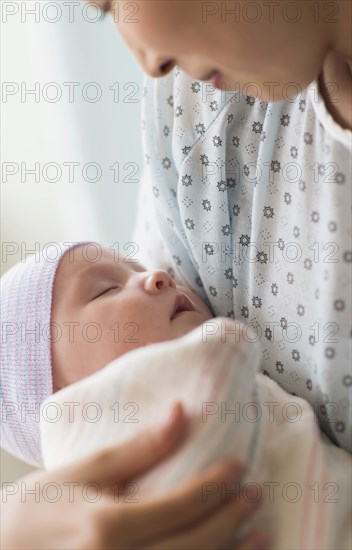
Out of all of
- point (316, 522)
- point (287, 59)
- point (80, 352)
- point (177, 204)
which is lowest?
point (316, 522)

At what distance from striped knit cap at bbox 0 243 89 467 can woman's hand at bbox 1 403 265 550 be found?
0.79ft

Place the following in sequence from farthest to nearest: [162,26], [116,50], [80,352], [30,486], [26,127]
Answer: [26,127] < [116,50] < [80,352] < [30,486] < [162,26]

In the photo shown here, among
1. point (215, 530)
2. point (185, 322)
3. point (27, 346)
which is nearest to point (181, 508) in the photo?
point (215, 530)

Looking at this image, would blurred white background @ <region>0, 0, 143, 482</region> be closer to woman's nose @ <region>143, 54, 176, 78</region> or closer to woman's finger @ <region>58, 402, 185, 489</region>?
woman's nose @ <region>143, 54, 176, 78</region>

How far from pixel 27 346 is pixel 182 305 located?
0.73ft

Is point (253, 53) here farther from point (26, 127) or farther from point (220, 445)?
point (26, 127)

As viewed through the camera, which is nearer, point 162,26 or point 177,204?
point 162,26

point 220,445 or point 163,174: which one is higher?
point 163,174

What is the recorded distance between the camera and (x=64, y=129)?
1522mm

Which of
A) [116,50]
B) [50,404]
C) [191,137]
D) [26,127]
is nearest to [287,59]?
[191,137]

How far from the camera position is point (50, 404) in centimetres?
87

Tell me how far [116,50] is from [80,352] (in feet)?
2.33

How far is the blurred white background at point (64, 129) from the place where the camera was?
4.71 feet

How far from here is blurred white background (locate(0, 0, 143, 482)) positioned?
144cm
